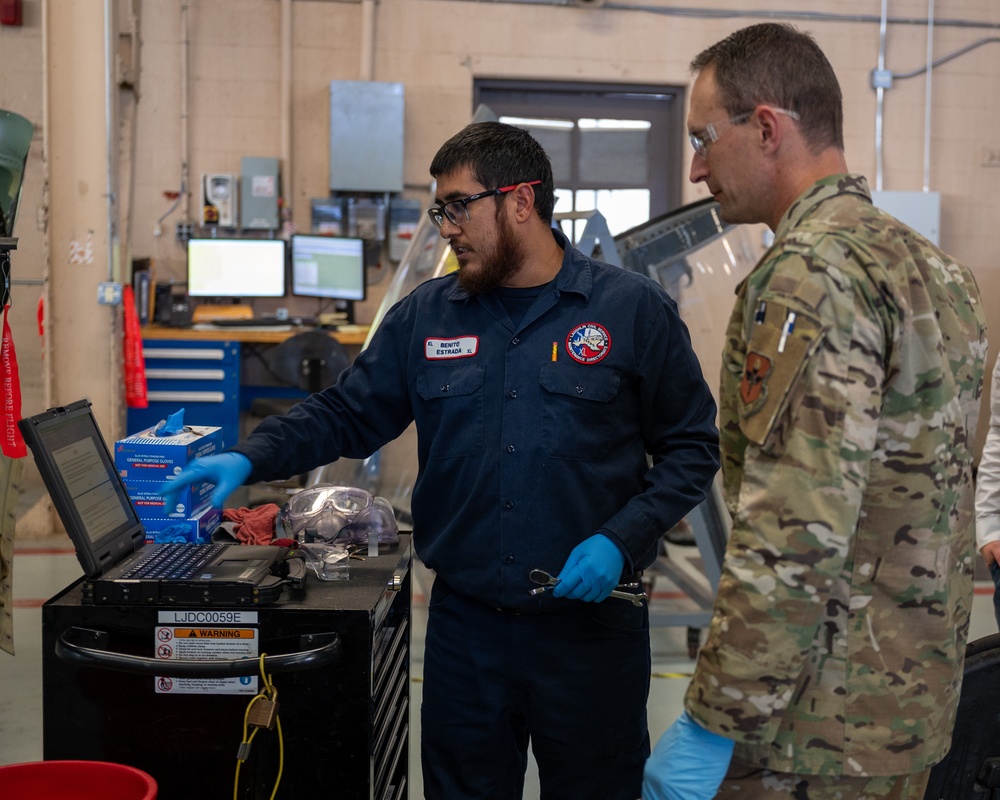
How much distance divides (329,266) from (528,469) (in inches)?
168

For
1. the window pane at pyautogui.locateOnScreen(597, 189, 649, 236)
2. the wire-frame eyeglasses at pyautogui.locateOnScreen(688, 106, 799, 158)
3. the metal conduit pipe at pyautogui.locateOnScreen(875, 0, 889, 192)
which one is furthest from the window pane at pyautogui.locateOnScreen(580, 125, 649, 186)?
the wire-frame eyeglasses at pyautogui.locateOnScreen(688, 106, 799, 158)

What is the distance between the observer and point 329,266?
5.75m

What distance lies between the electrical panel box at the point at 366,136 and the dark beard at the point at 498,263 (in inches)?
160

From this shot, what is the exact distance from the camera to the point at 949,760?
1658mm

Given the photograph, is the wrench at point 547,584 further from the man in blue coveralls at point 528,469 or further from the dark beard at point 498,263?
the dark beard at point 498,263

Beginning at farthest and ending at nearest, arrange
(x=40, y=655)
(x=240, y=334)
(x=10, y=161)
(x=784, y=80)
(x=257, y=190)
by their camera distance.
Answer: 1. (x=257, y=190)
2. (x=240, y=334)
3. (x=40, y=655)
4. (x=10, y=161)
5. (x=784, y=80)

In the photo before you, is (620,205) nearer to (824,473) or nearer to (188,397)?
(188,397)

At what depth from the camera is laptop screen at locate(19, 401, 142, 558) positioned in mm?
1455

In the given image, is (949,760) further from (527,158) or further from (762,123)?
(527,158)

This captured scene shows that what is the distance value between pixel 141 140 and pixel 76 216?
119 centimetres

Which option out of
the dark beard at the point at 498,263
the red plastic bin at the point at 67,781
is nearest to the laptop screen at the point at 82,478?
the red plastic bin at the point at 67,781

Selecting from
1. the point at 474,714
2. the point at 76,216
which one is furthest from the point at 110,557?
the point at 76,216

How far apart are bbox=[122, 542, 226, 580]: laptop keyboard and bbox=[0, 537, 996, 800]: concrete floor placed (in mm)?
1208

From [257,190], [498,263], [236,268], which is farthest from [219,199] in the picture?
[498,263]
